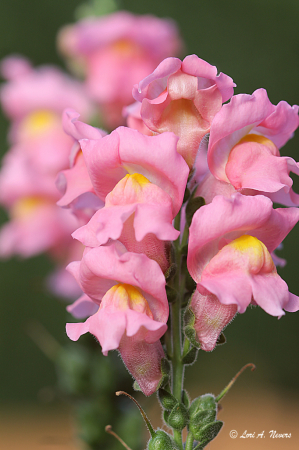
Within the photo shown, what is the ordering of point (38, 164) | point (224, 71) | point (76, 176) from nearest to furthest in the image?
1. point (76, 176)
2. point (38, 164)
3. point (224, 71)

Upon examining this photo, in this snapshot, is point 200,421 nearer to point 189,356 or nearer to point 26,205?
point 189,356

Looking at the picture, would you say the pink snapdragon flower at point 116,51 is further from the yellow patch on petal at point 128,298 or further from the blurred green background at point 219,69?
the blurred green background at point 219,69

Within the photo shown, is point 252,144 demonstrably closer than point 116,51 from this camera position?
Yes

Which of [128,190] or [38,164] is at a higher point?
[128,190]

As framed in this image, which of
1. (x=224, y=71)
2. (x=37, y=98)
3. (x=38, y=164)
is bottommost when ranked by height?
(x=224, y=71)

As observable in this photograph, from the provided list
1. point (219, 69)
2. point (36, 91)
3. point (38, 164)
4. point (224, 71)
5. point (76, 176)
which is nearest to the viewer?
point (76, 176)

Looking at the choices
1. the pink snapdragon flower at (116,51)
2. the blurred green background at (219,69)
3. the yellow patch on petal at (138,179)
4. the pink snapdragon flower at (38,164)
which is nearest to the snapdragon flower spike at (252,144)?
the yellow patch on petal at (138,179)

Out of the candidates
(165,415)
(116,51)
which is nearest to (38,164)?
(116,51)
